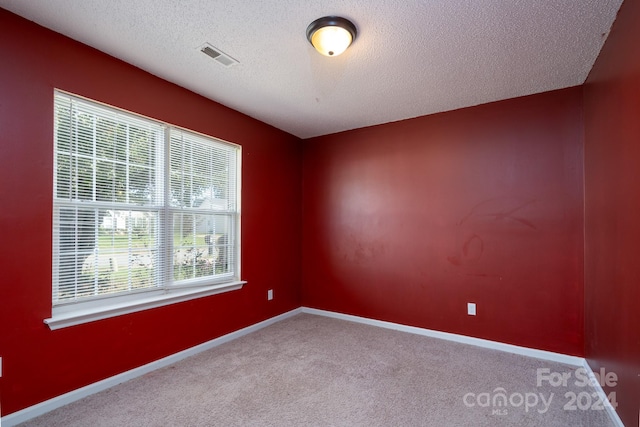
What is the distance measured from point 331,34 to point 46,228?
2250mm

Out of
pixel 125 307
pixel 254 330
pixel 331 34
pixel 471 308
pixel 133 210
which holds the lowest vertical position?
pixel 254 330

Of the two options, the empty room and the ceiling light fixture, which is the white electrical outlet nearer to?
the empty room

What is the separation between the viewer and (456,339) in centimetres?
314

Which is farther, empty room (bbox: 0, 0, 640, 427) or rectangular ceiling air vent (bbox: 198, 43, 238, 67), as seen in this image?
rectangular ceiling air vent (bbox: 198, 43, 238, 67)

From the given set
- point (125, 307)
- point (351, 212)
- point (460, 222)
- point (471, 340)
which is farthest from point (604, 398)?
point (125, 307)

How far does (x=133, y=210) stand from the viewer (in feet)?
7.98

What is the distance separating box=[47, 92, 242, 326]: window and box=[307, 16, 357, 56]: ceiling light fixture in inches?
62.3

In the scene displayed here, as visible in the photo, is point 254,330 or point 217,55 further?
point 254,330

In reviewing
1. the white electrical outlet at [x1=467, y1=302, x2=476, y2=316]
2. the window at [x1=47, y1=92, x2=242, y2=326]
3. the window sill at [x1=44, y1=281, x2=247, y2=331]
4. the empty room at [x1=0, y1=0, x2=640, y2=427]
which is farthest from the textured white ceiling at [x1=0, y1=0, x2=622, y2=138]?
the white electrical outlet at [x1=467, y1=302, x2=476, y2=316]

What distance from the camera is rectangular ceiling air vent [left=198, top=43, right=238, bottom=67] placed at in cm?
214

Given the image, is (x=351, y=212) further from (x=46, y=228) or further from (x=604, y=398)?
(x=46, y=228)

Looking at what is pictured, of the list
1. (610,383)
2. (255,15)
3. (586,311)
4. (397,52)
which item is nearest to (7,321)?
(255,15)

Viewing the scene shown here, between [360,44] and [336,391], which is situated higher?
[360,44]

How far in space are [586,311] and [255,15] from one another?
342 centimetres
